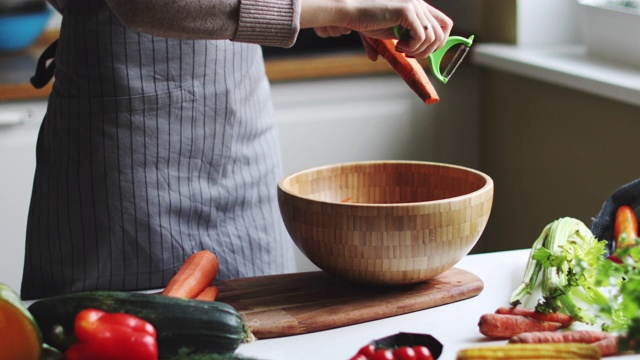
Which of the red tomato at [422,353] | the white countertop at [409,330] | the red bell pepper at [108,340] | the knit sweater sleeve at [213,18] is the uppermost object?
the knit sweater sleeve at [213,18]

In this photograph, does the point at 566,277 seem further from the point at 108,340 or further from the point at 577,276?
the point at 108,340

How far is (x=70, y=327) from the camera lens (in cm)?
89

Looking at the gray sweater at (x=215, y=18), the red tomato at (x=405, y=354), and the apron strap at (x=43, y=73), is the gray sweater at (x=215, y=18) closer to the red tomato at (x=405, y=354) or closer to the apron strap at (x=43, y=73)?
the red tomato at (x=405, y=354)

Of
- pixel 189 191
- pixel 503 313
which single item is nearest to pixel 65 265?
pixel 189 191

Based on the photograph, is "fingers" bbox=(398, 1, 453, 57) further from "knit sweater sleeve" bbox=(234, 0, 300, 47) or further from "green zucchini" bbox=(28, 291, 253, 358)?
"green zucchini" bbox=(28, 291, 253, 358)

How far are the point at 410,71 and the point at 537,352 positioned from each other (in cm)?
44

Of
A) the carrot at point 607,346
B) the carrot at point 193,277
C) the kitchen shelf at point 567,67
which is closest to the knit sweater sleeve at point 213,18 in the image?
the carrot at point 193,277

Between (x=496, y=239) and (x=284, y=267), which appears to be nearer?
(x=284, y=267)

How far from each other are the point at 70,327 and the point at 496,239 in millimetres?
1726

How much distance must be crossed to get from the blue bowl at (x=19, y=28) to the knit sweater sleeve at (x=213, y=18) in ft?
4.72

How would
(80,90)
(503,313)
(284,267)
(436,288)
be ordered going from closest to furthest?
(503,313) → (436,288) → (80,90) → (284,267)

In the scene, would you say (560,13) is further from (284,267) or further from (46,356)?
(46,356)

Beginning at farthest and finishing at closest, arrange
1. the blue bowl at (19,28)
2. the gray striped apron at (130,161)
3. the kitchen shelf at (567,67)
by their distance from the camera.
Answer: the blue bowl at (19,28), the kitchen shelf at (567,67), the gray striped apron at (130,161)

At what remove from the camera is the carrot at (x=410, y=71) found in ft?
3.77
